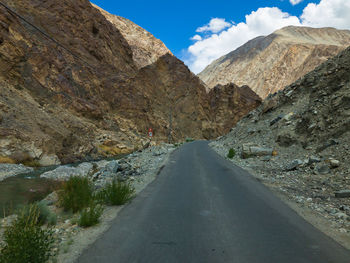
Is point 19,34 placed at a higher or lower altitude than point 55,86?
higher

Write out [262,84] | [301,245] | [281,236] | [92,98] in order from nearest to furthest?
[301,245], [281,236], [92,98], [262,84]

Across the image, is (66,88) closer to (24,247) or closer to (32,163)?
(32,163)

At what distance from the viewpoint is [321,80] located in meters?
18.9

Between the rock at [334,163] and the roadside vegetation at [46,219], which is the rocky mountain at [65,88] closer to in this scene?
the roadside vegetation at [46,219]

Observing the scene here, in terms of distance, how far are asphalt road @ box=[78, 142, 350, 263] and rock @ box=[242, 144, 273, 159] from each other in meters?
8.42

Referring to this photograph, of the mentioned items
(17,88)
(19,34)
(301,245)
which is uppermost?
(19,34)

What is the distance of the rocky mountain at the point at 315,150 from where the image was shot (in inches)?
267

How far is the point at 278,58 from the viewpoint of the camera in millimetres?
118375

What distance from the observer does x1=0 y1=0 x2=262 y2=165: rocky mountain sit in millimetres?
21656

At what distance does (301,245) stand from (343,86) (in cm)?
1441

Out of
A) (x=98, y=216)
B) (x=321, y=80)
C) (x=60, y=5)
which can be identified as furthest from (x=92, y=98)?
(x=98, y=216)

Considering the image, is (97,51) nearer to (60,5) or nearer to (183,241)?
(60,5)

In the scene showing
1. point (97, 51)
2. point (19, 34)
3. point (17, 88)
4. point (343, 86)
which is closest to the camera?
point (343, 86)

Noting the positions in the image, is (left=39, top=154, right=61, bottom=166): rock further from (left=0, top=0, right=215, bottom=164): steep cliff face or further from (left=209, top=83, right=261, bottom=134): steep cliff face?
(left=209, top=83, right=261, bottom=134): steep cliff face
